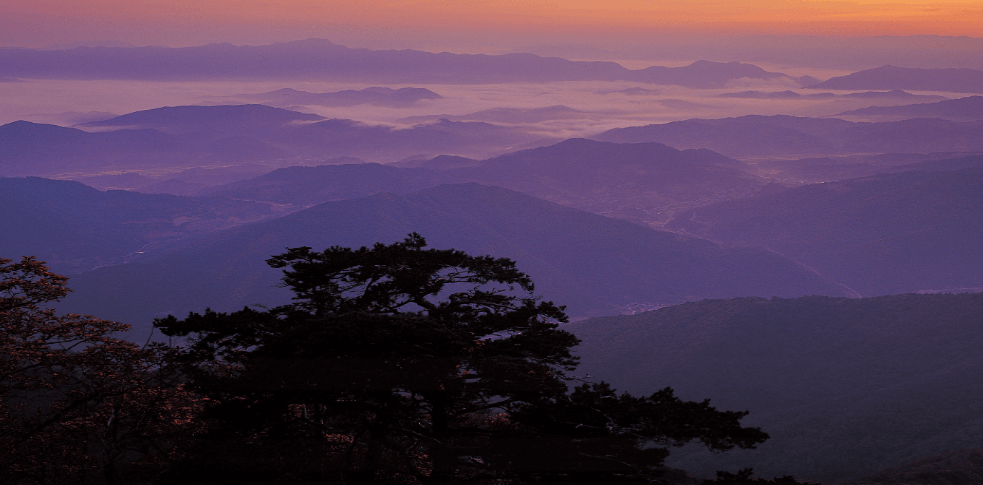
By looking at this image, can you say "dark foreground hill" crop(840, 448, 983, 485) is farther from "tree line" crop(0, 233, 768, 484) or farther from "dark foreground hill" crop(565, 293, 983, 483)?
"tree line" crop(0, 233, 768, 484)

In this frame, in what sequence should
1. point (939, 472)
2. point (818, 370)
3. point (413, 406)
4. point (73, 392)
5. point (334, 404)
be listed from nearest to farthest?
point (334, 404)
point (413, 406)
point (73, 392)
point (939, 472)
point (818, 370)

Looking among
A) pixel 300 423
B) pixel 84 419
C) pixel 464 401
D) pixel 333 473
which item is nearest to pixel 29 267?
pixel 84 419

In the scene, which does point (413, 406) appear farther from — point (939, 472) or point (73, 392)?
point (939, 472)

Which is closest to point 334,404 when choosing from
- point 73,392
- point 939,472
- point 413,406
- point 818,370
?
point 413,406

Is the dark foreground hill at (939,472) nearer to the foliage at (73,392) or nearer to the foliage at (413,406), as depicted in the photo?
the foliage at (413,406)

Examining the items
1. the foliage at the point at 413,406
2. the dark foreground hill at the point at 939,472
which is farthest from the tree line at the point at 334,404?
the dark foreground hill at the point at 939,472

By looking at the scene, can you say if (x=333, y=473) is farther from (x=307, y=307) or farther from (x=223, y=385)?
(x=307, y=307)

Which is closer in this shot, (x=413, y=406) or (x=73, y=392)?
(x=413, y=406)
